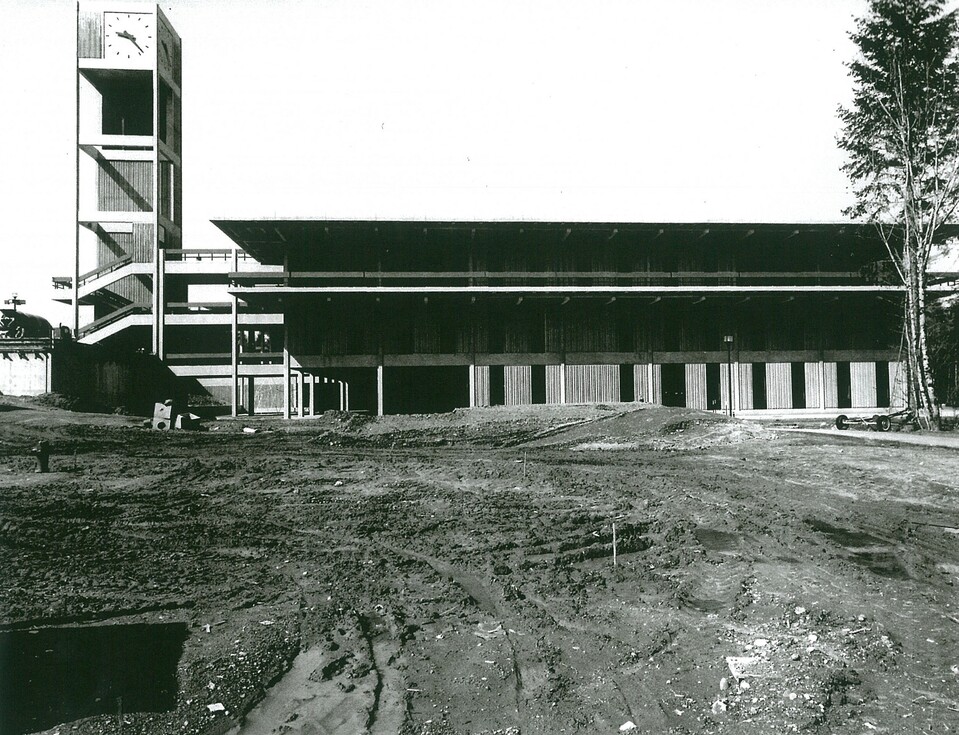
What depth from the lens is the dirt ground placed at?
4809 mm

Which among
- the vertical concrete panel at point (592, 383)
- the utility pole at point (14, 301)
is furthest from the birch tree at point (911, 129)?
the utility pole at point (14, 301)

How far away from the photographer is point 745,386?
104ft

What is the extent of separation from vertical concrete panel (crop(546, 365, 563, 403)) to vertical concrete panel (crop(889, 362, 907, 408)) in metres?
16.4

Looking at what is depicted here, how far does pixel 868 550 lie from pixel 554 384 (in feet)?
74.5

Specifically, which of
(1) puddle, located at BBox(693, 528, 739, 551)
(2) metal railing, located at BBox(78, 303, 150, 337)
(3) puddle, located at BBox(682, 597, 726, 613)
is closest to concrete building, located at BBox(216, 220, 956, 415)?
(2) metal railing, located at BBox(78, 303, 150, 337)

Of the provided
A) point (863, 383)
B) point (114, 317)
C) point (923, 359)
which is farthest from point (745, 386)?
point (114, 317)

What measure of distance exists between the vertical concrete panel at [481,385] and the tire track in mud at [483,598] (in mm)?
21649

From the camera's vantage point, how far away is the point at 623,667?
209 inches

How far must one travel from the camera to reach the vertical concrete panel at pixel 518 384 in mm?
30594

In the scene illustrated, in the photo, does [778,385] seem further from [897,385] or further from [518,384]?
[518,384]

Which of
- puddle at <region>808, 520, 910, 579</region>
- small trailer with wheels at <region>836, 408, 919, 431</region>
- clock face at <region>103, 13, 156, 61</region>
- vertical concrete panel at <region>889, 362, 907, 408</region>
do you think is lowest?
puddle at <region>808, 520, 910, 579</region>

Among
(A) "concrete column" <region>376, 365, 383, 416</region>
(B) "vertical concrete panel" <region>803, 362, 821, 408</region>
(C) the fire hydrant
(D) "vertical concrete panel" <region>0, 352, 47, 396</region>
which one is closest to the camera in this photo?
(C) the fire hydrant

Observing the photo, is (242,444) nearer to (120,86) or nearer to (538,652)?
(538,652)

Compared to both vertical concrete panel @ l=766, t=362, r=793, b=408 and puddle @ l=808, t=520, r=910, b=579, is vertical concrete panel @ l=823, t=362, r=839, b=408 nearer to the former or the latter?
vertical concrete panel @ l=766, t=362, r=793, b=408
